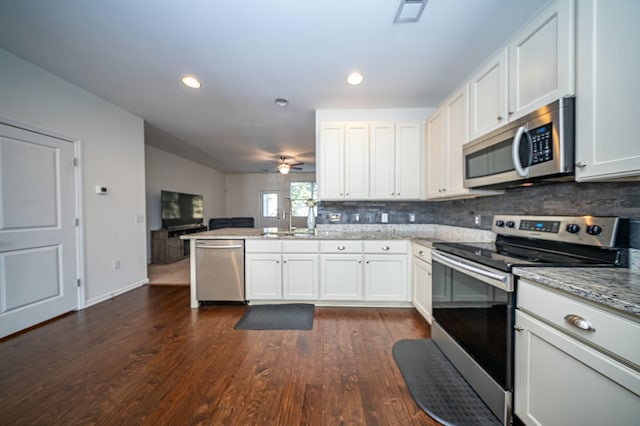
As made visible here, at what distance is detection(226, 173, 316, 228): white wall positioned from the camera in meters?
9.41

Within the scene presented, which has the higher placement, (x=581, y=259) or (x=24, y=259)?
(x=581, y=259)

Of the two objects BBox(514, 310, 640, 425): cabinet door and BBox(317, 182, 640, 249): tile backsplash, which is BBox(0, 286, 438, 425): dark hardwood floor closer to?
BBox(514, 310, 640, 425): cabinet door

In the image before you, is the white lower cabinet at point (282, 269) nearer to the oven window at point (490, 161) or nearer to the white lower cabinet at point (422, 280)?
the white lower cabinet at point (422, 280)

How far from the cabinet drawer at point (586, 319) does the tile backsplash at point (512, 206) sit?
55 cm

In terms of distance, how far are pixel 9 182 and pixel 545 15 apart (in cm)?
441

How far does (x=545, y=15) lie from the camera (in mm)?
1376

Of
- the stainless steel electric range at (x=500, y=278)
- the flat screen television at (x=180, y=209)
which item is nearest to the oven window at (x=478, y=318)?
the stainless steel electric range at (x=500, y=278)

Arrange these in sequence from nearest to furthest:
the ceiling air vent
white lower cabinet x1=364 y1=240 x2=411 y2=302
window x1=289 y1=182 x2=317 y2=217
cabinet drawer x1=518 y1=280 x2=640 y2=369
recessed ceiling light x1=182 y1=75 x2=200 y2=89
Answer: cabinet drawer x1=518 y1=280 x2=640 y2=369
the ceiling air vent
recessed ceiling light x1=182 y1=75 x2=200 y2=89
white lower cabinet x1=364 y1=240 x2=411 y2=302
window x1=289 y1=182 x2=317 y2=217

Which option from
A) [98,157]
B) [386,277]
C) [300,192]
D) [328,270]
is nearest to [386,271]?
[386,277]

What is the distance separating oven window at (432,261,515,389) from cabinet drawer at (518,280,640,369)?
0.37ft

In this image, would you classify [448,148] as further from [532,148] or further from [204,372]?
[204,372]

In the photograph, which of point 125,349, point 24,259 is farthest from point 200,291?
point 24,259

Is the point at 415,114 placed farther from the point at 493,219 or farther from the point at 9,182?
the point at 9,182

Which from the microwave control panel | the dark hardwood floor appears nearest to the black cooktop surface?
the microwave control panel
